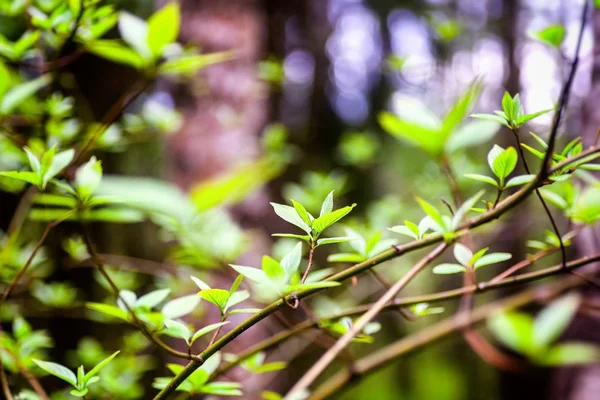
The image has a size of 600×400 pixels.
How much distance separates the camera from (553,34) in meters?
0.30

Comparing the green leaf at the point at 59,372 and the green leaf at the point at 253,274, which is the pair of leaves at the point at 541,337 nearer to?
the green leaf at the point at 253,274

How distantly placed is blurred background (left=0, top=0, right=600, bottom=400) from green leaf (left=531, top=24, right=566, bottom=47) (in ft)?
0.07

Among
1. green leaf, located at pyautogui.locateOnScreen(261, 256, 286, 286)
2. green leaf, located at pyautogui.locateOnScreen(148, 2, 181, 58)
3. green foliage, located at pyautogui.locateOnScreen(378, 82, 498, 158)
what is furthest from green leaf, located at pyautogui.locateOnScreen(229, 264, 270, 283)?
green leaf, located at pyautogui.locateOnScreen(148, 2, 181, 58)

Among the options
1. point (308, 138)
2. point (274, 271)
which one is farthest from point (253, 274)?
point (308, 138)

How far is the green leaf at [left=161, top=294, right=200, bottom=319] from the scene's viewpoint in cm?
31

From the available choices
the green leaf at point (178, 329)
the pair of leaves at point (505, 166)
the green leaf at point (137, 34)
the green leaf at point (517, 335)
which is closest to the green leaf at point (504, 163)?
the pair of leaves at point (505, 166)

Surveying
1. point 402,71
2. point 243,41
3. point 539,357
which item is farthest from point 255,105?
point 539,357

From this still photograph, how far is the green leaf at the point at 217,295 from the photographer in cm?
23

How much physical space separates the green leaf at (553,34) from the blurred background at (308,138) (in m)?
0.02

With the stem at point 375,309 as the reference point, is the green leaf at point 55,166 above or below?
above

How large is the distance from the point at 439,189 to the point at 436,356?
329 centimetres

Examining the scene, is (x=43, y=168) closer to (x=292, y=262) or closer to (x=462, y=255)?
(x=292, y=262)

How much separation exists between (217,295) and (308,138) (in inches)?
116

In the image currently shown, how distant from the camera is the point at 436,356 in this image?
3812 millimetres
